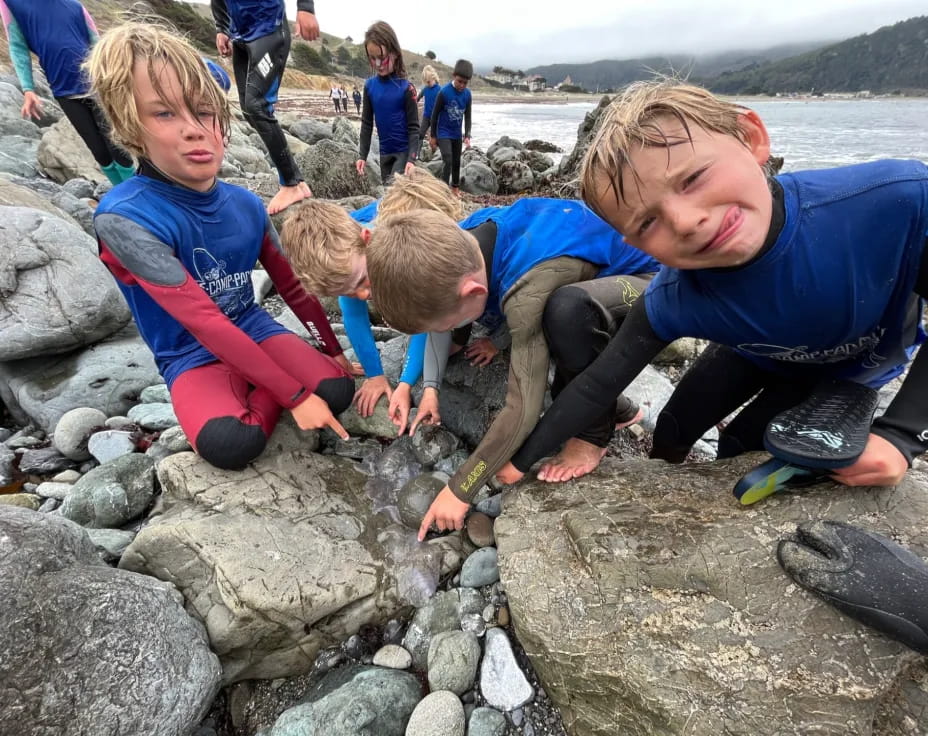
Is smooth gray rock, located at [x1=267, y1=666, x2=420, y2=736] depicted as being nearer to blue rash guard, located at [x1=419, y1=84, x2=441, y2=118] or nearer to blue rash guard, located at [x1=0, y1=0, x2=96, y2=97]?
blue rash guard, located at [x1=0, y1=0, x2=96, y2=97]

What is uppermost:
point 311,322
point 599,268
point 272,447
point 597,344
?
point 599,268

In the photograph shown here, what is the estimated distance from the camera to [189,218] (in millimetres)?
2689

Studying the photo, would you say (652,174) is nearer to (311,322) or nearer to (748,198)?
(748,198)

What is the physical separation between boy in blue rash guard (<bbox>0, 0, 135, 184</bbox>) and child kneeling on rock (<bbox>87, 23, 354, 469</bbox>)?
290cm

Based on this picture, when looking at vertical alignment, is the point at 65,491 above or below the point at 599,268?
below

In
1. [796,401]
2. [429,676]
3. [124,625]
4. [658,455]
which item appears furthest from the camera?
[658,455]

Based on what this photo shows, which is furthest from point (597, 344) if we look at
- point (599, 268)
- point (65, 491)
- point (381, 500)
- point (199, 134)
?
point (65, 491)

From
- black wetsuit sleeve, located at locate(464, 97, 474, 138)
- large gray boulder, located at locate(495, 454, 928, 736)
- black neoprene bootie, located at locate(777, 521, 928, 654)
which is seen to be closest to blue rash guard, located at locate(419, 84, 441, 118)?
black wetsuit sleeve, located at locate(464, 97, 474, 138)

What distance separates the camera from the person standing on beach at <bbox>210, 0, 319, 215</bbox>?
16.5 feet

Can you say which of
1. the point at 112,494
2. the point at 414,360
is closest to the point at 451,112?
the point at 414,360

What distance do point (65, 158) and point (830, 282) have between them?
32.4 ft

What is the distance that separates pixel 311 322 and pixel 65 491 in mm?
1728

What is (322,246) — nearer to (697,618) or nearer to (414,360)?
(414,360)

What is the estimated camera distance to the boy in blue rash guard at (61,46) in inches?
178
